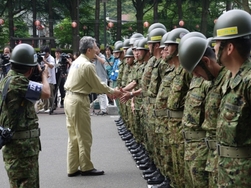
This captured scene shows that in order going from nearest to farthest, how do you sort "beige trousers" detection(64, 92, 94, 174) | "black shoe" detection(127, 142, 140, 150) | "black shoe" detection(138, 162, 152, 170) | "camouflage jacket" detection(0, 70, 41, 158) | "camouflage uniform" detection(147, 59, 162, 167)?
"camouflage jacket" detection(0, 70, 41, 158) < "camouflage uniform" detection(147, 59, 162, 167) < "beige trousers" detection(64, 92, 94, 174) < "black shoe" detection(138, 162, 152, 170) < "black shoe" detection(127, 142, 140, 150)

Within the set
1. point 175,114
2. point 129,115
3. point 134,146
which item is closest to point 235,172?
point 175,114

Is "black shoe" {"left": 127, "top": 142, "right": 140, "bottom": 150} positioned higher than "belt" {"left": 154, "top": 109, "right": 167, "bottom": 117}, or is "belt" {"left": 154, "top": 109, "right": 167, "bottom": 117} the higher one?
"belt" {"left": 154, "top": 109, "right": 167, "bottom": 117}

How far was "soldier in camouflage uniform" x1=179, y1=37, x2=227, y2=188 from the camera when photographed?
173 inches

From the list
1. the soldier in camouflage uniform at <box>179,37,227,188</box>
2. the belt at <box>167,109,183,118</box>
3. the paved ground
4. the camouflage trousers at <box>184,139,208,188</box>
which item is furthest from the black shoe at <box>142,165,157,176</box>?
the soldier in camouflage uniform at <box>179,37,227,188</box>

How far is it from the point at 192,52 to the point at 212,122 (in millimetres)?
677

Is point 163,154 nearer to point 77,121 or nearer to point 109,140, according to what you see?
point 77,121

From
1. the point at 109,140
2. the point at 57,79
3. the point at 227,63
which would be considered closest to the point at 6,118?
the point at 227,63

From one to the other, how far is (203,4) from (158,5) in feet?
15.8

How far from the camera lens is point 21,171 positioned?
529 centimetres

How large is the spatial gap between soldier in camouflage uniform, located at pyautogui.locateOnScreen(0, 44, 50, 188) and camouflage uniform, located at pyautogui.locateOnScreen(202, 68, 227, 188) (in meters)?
1.78

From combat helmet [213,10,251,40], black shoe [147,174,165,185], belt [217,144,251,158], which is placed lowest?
black shoe [147,174,165,185]

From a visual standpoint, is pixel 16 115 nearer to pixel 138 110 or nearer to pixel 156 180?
pixel 156 180

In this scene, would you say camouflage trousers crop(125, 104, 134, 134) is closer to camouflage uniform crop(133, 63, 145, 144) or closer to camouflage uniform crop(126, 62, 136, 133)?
camouflage uniform crop(126, 62, 136, 133)

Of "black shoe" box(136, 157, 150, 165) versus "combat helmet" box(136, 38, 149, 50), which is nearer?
"black shoe" box(136, 157, 150, 165)
